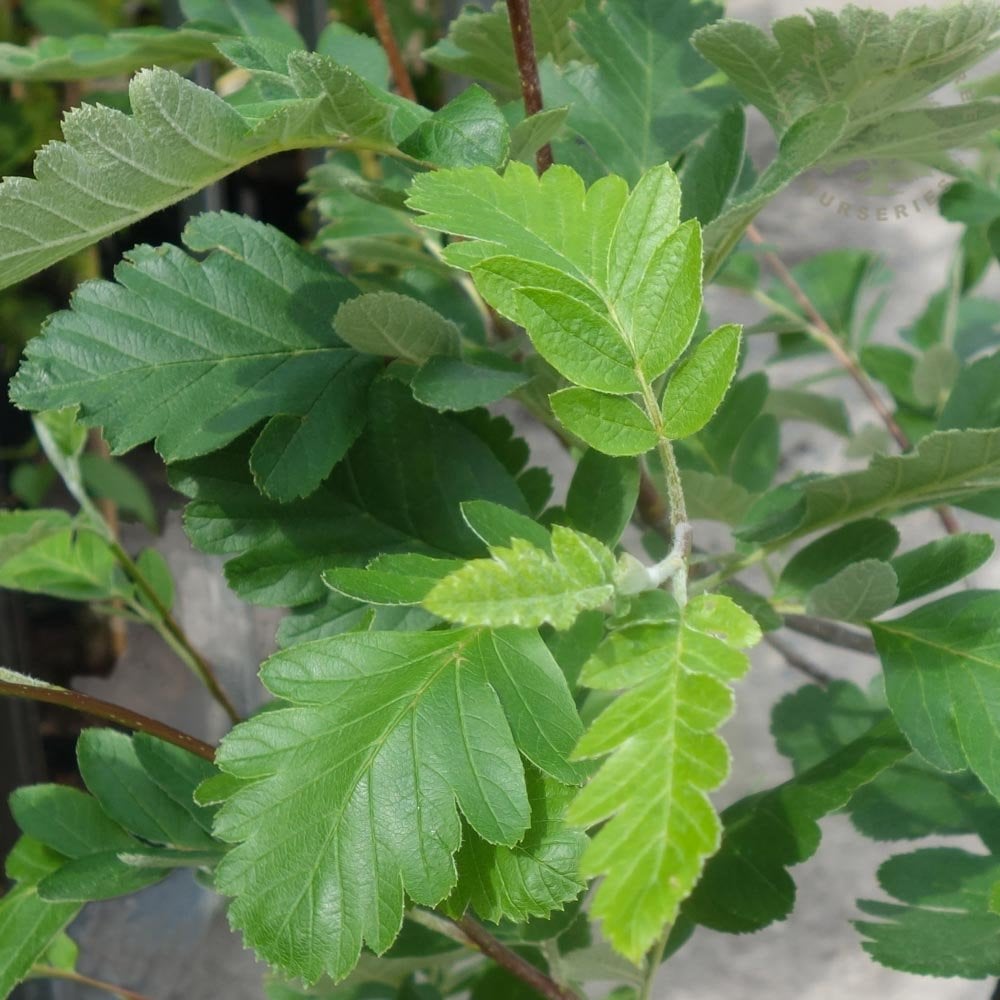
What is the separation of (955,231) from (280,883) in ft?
5.71

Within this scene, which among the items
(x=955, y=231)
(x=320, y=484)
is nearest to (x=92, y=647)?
Result: (x=320, y=484)

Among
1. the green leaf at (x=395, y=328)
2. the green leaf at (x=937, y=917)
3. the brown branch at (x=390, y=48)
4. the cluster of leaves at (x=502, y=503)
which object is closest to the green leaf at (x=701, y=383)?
the cluster of leaves at (x=502, y=503)

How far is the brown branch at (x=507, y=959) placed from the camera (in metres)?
0.40

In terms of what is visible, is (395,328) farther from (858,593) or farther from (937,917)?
(937,917)

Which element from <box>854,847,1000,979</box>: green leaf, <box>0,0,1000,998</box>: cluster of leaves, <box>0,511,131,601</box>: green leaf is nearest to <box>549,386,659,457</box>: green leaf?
<box>0,0,1000,998</box>: cluster of leaves

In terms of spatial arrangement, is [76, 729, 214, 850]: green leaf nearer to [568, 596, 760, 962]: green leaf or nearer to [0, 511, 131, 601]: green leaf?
[0, 511, 131, 601]: green leaf

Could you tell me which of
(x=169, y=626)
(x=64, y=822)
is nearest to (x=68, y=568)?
(x=169, y=626)

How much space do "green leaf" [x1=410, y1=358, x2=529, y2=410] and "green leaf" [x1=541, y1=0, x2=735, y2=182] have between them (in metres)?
0.12

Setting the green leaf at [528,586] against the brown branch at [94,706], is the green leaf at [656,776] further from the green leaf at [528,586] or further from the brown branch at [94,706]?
the brown branch at [94,706]

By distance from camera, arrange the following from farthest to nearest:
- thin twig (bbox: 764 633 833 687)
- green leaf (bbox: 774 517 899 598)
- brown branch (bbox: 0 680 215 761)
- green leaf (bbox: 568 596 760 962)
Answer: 1. thin twig (bbox: 764 633 833 687)
2. green leaf (bbox: 774 517 899 598)
3. brown branch (bbox: 0 680 215 761)
4. green leaf (bbox: 568 596 760 962)

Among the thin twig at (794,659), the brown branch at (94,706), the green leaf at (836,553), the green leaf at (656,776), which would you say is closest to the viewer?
the green leaf at (656,776)

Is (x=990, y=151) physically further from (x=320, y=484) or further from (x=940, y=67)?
(x=320, y=484)

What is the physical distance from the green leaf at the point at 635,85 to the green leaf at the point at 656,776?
248 millimetres

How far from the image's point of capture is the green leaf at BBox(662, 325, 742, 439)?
0.28m
